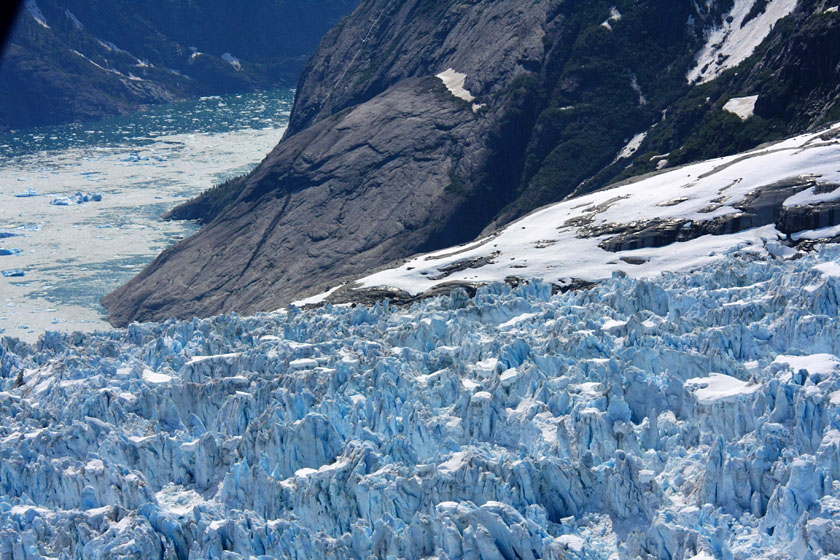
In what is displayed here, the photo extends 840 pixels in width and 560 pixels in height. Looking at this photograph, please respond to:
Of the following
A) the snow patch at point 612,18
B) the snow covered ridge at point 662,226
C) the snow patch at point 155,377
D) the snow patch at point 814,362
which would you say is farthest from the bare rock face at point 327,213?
the snow patch at point 814,362

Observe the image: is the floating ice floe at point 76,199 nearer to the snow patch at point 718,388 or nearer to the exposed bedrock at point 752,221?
the exposed bedrock at point 752,221

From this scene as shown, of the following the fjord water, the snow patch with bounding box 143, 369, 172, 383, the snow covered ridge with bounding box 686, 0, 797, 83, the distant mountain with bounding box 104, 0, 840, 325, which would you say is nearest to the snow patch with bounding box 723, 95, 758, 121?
the distant mountain with bounding box 104, 0, 840, 325

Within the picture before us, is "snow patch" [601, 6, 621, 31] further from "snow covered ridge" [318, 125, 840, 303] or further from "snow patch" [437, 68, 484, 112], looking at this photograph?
"snow covered ridge" [318, 125, 840, 303]

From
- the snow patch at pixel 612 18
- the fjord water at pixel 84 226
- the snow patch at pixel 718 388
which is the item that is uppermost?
the snow patch at pixel 612 18

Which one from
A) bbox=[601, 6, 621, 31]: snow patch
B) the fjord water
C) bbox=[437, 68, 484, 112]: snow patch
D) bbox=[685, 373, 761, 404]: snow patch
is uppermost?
bbox=[601, 6, 621, 31]: snow patch

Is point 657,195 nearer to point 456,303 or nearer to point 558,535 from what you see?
point 456,303

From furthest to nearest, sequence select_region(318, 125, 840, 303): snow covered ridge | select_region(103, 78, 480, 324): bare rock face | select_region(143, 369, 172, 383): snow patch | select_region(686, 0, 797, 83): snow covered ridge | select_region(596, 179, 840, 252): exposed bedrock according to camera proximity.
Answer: select_region(686, 0, 797, 83): snow covered ridge, select_region(103, 78, 480, 324): bare rock face, select_region(318, 125, 840, 303): snow covered ridge, select_region(596, 179, 840, 252): exposed bedrock, select_region(143, 369, 172, 383): snow patch
